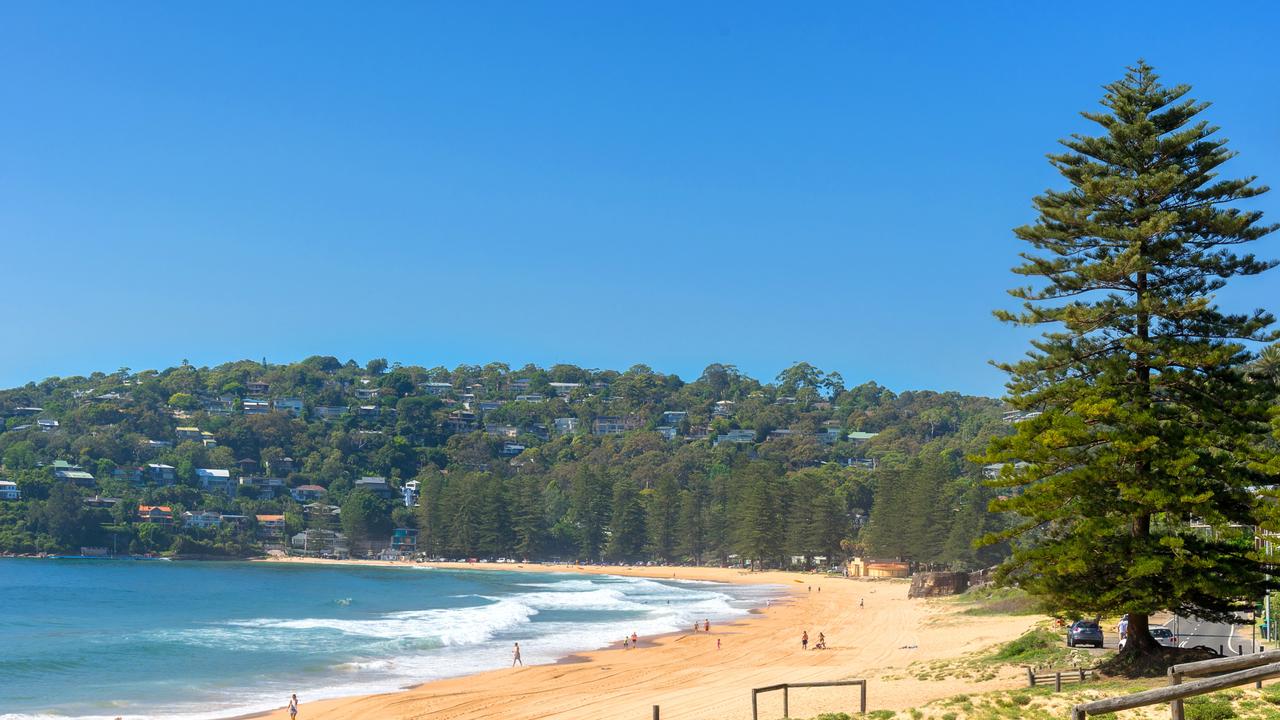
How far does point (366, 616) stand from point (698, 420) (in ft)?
480

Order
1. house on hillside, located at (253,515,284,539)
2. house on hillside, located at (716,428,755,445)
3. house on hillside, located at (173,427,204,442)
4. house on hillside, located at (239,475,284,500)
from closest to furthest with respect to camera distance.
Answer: house on hillside, located at (253,515,284,539) → house on hillside, located at (239,475,284,500) → house on hillside, located at (173,427,204,442) → house on hillside, located at (716,428,755,445)

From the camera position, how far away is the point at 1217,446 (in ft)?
53.9

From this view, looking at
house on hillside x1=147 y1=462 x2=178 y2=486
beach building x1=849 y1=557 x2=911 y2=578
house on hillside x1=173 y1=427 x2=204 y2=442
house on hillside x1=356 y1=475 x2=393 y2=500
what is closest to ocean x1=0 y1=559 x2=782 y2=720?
beach building x1=849 y1=557 x2=911 y2=578

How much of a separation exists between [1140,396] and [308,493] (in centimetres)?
13712

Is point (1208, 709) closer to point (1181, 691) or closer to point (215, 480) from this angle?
point (1181, 691)

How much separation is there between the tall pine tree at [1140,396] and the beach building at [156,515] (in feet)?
395

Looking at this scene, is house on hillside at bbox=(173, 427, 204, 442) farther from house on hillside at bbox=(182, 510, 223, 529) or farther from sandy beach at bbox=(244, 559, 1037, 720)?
sandy beach at bbox=(244, 559, 1037, 720)

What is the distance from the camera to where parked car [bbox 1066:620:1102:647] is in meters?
23.6

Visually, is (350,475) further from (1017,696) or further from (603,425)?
(1017,696)

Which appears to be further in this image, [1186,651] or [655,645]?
[655,645]

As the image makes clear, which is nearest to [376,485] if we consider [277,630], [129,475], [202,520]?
[202,520]

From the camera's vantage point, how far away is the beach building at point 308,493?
14275 cm

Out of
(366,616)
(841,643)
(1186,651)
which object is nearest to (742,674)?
(841,643)

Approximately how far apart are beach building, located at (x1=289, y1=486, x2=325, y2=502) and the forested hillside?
182mm
